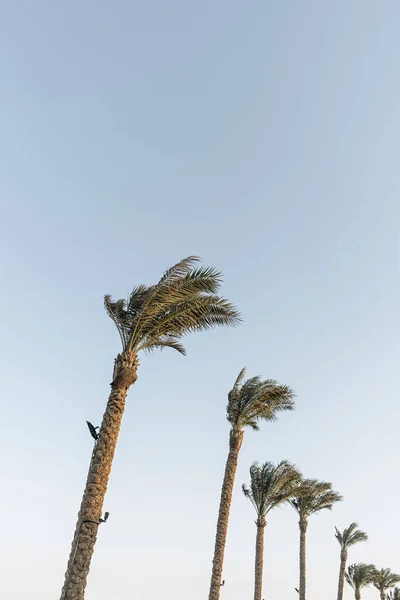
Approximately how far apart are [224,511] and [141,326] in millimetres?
13531

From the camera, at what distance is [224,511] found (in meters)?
24.4

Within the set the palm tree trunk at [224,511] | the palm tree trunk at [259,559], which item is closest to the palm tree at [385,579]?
the palm tree trunk at [259,559]

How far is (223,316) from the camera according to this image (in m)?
17.1

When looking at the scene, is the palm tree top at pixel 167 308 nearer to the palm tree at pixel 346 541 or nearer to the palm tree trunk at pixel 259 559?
the palm tree trunk at pixel 259 559

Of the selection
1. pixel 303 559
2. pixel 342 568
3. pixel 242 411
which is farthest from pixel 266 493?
pixel 342 568

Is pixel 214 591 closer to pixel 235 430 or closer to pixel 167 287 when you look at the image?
pixel 235 430

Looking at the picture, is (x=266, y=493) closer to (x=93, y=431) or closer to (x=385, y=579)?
(x=93, y=431)

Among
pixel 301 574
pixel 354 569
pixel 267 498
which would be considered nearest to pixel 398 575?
pixel 354 569

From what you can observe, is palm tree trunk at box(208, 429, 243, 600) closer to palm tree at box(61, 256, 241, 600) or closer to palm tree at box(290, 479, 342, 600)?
palm tree at box(61, 256, 241, 600)

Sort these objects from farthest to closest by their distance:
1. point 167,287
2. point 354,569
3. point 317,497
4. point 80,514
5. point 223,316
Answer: point 354,569, point 317,497, point 223,316, point 167,287, point 80,514

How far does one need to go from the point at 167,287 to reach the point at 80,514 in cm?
696

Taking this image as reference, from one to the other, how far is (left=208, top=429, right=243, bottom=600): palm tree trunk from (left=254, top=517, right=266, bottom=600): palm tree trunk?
6258 mm

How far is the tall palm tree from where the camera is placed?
29562 millimetres

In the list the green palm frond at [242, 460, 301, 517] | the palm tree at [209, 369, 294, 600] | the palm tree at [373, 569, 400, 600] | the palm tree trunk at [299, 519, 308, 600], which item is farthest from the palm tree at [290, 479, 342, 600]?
the palm tree at [373, 569, 400, 600]
